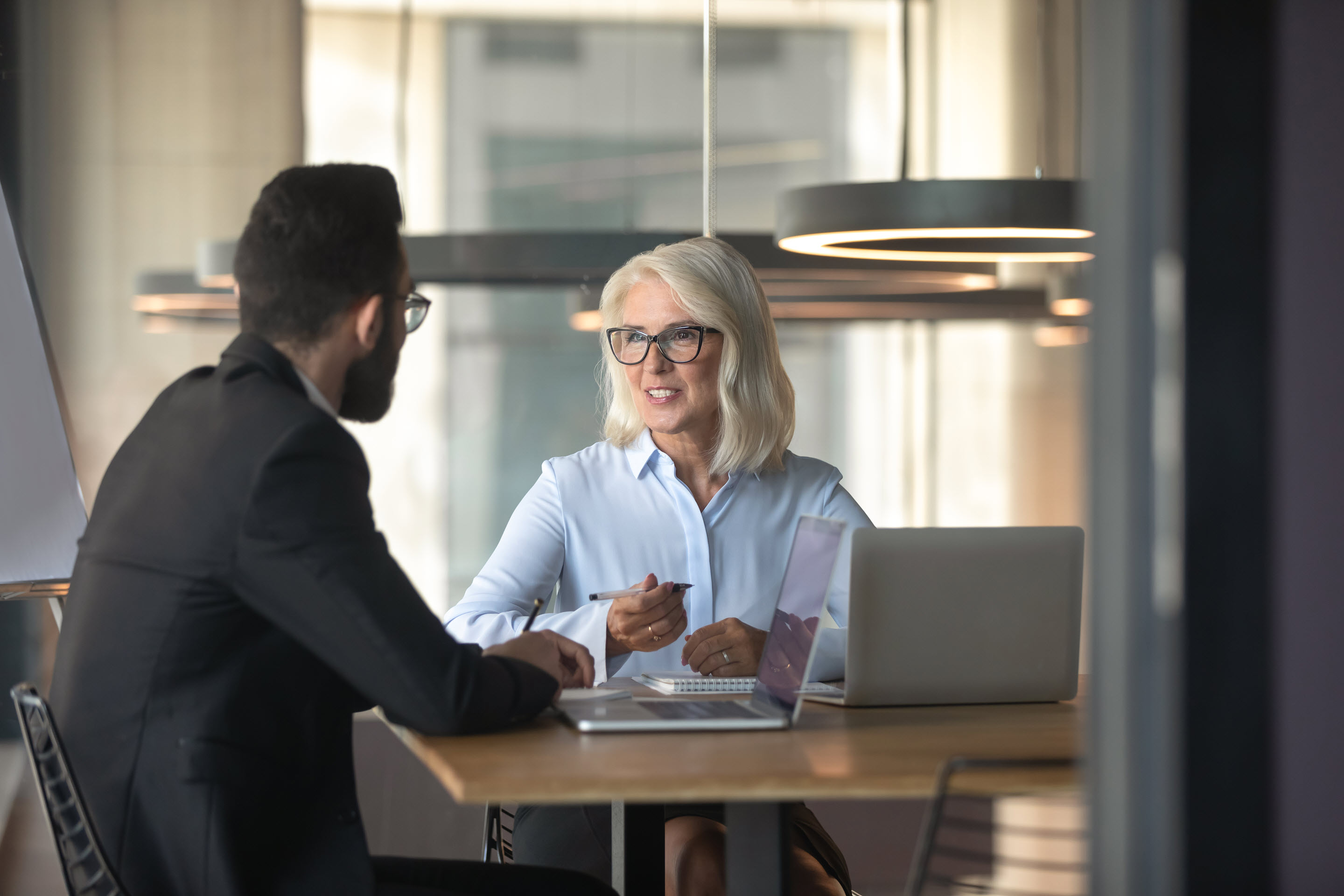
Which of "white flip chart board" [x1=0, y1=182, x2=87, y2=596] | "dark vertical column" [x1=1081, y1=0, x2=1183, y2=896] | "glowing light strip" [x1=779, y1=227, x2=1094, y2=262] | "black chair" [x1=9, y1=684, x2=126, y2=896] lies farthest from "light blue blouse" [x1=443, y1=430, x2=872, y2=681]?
"dark vertical column" [x1=1081, y1=0, x2=1183, y2=896]

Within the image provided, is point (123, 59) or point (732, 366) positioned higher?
point (123, 59)

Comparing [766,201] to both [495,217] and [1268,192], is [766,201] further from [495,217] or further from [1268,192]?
[1268,192]

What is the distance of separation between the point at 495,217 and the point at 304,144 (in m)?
1.03

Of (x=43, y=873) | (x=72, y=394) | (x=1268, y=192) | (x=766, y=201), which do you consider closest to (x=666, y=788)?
(x=1268, y=192)

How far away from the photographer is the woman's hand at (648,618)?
2.06m

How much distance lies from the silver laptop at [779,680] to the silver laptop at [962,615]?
3.9 inches

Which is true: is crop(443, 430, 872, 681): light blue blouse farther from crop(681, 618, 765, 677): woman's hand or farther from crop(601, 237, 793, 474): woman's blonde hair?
crop(681, 618, 765, 677): woman's hand

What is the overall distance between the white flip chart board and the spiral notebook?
1.11 meters

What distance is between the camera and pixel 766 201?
7.30m

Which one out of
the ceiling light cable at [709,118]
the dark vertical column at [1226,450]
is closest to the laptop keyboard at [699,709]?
the dark vertical column at [1226,450]

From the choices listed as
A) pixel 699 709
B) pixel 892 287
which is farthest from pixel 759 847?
pixel 892 287

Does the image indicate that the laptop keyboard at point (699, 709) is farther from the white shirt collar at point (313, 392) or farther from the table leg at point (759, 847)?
the white shirt collar at point (313, 392)

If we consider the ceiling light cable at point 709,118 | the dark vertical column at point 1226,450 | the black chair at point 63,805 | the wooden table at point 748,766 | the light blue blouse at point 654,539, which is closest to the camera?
the dark vertical column at point 1226,450

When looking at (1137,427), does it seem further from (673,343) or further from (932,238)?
(932,238)
